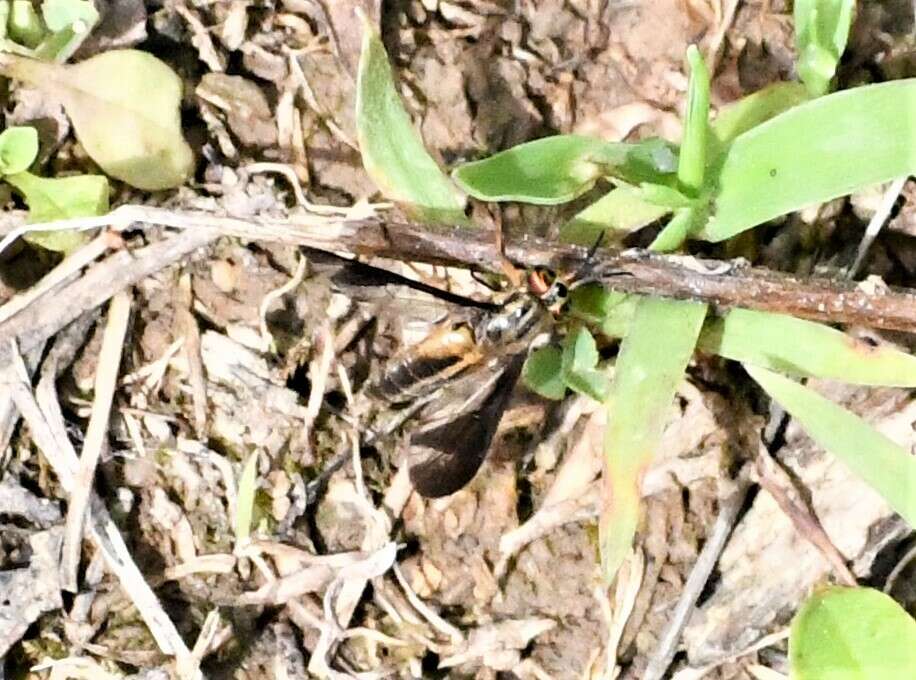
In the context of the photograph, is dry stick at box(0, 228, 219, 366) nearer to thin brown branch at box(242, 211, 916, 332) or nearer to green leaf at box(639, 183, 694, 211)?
thin brown branch at box(242, 211, 916, 332)

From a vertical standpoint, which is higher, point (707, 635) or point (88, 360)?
point (88, 360)

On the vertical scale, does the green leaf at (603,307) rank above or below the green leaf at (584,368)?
above

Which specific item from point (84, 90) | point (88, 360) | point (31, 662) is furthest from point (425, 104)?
point (31, 662)

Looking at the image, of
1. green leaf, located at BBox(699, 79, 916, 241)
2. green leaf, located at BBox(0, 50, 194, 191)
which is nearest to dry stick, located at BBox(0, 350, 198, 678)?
green leaf, located at BBox(0, 50, 194, 191)

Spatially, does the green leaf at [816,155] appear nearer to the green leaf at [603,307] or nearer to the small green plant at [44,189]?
the green leaf at [603,307]

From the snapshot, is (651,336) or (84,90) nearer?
(651,336)

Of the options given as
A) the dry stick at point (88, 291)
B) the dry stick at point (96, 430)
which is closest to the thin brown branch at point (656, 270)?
the dry stick at point (88, 291)

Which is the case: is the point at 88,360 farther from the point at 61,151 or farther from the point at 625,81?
the point at 625,81
